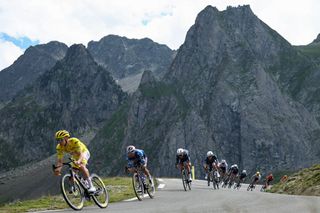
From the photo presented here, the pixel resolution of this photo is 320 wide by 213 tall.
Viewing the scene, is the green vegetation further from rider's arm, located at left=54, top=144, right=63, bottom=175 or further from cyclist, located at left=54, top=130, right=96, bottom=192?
rider's arm, located at left=54, top=144, right=63, bottom=175

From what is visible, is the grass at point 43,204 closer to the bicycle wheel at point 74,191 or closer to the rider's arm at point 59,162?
the bicycle wheel at point 74,191

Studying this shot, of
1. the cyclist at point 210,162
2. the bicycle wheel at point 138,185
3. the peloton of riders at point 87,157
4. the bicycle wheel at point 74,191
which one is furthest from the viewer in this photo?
the cyclist at point 210,162

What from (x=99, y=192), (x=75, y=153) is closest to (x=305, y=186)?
(x=99, y=192)

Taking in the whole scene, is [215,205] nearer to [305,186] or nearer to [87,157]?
[87,157]

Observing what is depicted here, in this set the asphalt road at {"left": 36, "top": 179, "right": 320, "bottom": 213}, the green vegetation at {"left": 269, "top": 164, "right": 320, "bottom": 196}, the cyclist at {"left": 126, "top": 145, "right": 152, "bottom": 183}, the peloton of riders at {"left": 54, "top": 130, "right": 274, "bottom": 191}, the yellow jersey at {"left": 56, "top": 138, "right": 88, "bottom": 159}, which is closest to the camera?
the asphalt road at {"left": 36, "top": 179, "right": 320, "bottom": 213}

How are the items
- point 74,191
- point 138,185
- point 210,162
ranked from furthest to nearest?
point 210,162 → point 138,185 → point 74,191

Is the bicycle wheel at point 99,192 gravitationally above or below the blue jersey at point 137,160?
below

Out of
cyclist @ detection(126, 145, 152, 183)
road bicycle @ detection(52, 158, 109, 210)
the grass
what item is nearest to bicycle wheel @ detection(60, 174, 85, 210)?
road bicycle @ detection(52, 158, 109, 210)

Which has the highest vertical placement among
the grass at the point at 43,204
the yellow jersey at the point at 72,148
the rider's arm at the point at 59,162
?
the yellow jersey at the point at 72,148

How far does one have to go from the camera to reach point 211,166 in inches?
1070

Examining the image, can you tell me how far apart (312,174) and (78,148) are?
12856 mm

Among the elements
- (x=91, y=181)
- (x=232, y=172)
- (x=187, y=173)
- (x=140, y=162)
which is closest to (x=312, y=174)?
(x=187, y=173)

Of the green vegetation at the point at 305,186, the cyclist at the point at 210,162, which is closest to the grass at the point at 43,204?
the green vegetation at the point at 305,186

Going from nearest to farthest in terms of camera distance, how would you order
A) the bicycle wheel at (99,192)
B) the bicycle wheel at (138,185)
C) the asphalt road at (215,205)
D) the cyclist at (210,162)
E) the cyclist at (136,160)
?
the asphalt road at (215,205) < the bicycle wheel at (99,192) < the bicycle wheel at (138,185) < the cyclist at (136,160) < the cyclist at (210,162)
